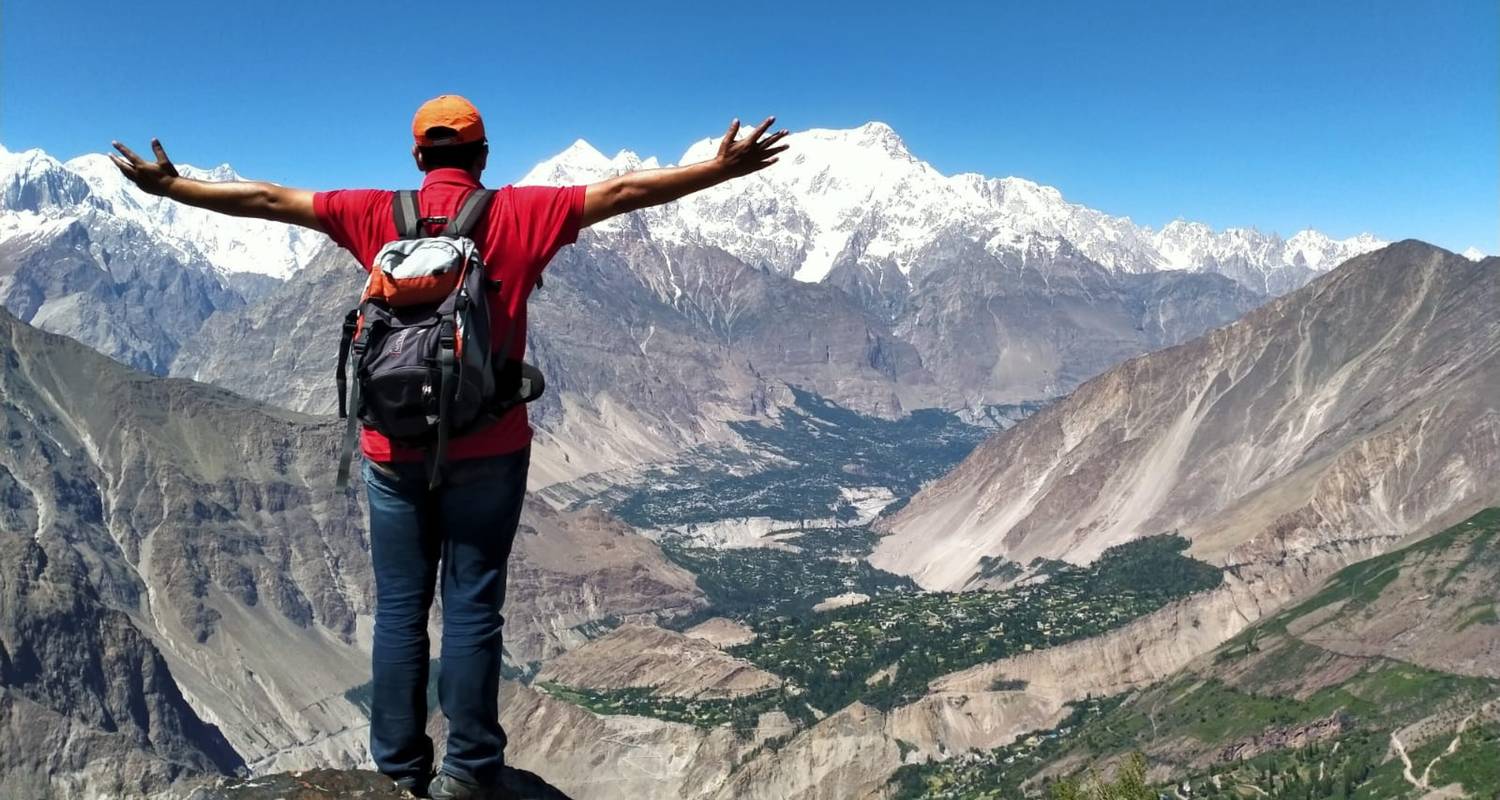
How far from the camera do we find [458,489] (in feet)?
31.5

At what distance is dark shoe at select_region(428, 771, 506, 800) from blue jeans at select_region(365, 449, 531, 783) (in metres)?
0.06

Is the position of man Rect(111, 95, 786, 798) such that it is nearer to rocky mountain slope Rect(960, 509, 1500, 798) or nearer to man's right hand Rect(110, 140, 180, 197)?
man's right hand Rect(110, 140, 180, 197)

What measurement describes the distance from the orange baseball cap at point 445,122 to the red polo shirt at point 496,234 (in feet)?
0.82

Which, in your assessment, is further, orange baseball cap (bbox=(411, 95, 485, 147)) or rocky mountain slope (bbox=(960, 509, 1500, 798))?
rocky mountain slope (bbox=(960, 509, 1500, 798))

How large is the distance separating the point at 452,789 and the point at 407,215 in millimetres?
4531

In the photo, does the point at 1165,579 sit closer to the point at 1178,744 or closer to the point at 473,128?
the point at 1178,744

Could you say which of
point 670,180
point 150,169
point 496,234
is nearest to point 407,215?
point 496,234

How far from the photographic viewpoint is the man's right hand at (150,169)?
1062 cm

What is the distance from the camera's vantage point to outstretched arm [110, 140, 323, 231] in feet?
34.1

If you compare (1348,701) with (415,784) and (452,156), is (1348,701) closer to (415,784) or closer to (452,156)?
(415,784)

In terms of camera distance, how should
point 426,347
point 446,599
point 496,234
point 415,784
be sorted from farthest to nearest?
point 415,784
point 446,599
point 496,234
point 426,347

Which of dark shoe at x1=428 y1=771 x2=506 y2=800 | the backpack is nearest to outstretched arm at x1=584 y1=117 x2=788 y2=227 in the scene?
the backpack

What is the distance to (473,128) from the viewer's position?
1015 cm

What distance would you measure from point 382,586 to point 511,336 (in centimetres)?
231
